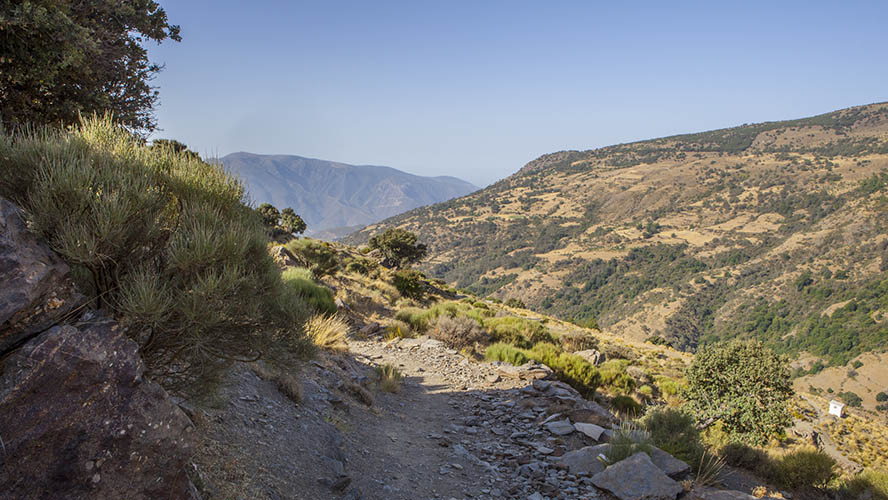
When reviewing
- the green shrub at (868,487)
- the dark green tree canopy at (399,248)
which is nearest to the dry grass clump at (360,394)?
the green shrub at (868,487)

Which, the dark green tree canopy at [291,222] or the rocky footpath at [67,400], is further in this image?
the dark green tree canopy at [291,222]

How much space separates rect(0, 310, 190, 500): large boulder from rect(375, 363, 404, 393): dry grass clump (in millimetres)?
6217

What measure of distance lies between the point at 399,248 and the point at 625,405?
3061cm

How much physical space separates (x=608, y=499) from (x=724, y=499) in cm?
130

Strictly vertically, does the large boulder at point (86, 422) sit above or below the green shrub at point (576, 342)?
above

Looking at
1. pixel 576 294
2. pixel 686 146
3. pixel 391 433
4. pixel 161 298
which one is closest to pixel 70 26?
pixel 161 298

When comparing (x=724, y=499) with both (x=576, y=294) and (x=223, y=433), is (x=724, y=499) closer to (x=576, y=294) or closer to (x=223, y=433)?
(x=223, y=433)

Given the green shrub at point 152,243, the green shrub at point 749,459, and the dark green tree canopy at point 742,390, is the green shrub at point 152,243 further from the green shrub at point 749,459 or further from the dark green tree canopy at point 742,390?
the dark green tree canopy at point 742,390

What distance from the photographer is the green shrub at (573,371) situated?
416 inches

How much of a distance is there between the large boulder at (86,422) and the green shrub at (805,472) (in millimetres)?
9602

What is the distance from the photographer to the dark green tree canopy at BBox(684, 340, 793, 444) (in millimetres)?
9258

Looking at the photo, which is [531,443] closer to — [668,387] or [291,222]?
[668,387]

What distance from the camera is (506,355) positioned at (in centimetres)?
1139

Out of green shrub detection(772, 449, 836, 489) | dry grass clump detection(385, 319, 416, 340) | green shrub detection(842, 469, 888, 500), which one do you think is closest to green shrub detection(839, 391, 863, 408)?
green shrub detection(842, 469, 888, 500)
